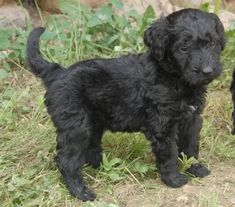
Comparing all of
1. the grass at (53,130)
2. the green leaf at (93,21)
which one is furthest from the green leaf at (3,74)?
the green leaf at (93,21)

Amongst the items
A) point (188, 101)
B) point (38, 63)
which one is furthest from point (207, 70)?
point (38, 63)

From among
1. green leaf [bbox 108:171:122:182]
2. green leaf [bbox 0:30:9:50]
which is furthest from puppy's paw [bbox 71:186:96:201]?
green leaf [bbox 0:30:9:50]

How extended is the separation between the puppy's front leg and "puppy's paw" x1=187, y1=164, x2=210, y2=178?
0.16 metres

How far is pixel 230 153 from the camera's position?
4766 mm

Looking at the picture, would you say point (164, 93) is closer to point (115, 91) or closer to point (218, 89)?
point (115, 91)

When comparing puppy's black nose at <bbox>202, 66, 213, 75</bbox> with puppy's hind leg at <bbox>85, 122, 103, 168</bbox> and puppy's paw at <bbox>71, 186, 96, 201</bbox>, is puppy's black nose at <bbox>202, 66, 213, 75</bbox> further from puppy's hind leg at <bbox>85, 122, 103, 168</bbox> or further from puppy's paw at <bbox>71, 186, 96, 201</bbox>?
puppy's paw at <bbox>71, 186, 96, 201</bbox>

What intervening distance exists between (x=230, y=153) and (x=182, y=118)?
84 cm

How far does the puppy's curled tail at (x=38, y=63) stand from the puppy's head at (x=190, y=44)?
0.75 meters

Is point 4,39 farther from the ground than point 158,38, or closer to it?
closer to it

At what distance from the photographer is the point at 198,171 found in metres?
4.47

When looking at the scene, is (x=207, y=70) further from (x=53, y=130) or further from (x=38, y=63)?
(x=53, y=130)

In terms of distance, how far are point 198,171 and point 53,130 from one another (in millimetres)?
1324

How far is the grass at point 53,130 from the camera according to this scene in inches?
168

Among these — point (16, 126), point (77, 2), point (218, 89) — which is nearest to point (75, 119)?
point (16, 126)
